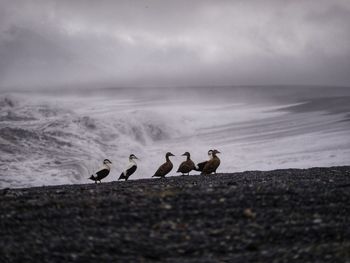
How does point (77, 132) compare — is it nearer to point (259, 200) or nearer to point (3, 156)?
point (3, 156)

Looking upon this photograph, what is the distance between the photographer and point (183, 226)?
32.5 feet

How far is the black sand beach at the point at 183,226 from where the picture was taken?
347 inches

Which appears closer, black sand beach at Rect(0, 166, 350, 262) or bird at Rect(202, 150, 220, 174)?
black sand beach at Rect(0, 166, 350, 262)

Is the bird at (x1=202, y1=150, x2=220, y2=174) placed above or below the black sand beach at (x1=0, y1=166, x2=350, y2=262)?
above

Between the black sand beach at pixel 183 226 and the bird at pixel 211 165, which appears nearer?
the black sand beach at pixel 183 226

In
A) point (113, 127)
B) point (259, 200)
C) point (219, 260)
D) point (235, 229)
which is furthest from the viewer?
point (113, 127)

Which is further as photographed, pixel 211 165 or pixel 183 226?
pixel 211 165

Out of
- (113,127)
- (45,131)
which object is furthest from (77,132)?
(113,127)

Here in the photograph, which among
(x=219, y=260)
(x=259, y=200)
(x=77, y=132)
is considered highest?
(x=77, y=132)

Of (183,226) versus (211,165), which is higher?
(211,165)

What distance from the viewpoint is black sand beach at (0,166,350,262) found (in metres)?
8.82

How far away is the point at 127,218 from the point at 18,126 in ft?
158

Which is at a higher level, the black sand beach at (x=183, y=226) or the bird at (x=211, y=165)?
the bird at (x=211, y=165)

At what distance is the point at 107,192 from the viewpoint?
13.3 metres
